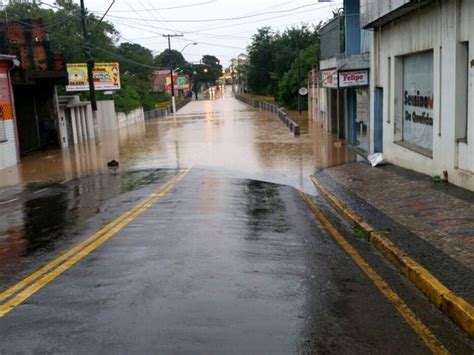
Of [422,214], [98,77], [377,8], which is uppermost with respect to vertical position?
[377,8]

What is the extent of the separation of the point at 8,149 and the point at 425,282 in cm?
2142

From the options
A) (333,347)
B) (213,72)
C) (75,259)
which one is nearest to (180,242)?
(75,259)

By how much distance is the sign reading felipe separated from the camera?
44656mm

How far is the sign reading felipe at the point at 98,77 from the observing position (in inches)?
1758

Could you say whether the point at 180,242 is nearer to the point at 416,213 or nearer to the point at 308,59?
the point at 416,213

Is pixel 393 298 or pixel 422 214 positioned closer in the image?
pixel 393 298

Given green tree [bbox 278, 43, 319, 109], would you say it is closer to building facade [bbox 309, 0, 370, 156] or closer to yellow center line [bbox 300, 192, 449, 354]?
building facade [bbox 309, 0, 370, 156]

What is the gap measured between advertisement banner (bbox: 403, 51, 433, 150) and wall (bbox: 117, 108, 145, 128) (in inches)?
1445

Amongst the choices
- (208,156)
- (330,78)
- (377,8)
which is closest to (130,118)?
(208,156)

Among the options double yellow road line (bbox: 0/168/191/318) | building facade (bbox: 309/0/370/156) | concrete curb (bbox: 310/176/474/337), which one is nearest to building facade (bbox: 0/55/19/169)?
building facade (bbox: 309/0/370/156)

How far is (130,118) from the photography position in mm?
55594

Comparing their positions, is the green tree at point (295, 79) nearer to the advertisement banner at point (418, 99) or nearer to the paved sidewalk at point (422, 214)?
the advertisement banner at point (418, 99)

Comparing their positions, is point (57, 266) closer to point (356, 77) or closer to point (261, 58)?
point (356, 77)

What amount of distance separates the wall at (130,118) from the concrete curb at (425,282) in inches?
1696
